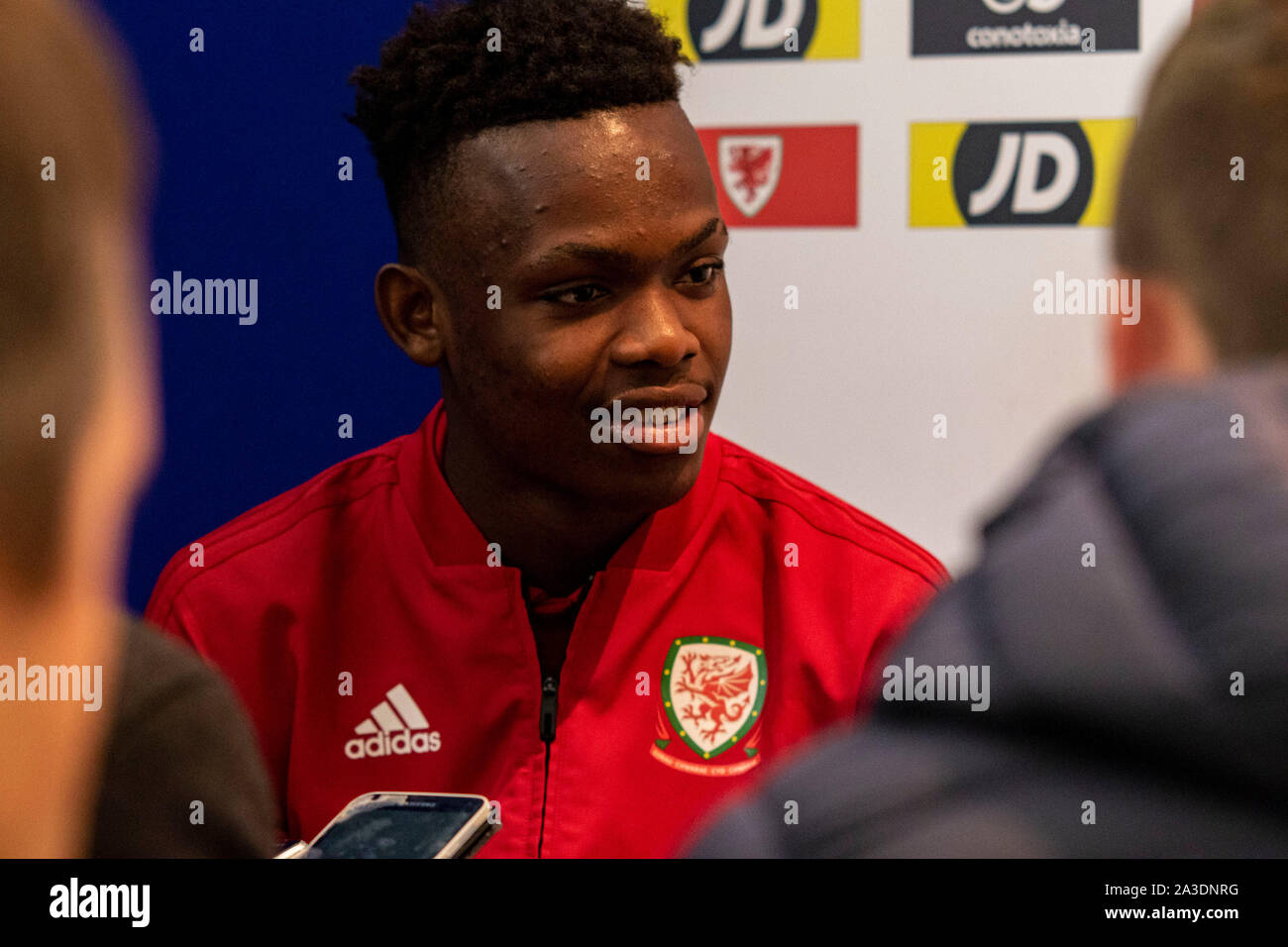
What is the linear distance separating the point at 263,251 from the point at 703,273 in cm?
54

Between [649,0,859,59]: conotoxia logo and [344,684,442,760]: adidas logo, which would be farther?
[649,0,859,59]: conotoxia logo

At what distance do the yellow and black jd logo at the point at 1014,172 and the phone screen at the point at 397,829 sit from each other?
75 cm

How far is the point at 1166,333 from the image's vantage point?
0.65m

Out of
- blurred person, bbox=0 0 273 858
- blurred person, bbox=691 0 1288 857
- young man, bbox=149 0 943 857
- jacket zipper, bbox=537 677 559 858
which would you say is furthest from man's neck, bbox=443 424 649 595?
blurred person, bbox=691 0 1288 857

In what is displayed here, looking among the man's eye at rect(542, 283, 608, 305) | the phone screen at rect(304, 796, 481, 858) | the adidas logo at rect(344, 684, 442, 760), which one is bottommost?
the phone screen at rect(304, 796, 481, 858)

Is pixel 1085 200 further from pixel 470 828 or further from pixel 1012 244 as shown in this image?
pixel 470 828

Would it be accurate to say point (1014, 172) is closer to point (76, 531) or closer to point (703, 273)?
point (703, 273)

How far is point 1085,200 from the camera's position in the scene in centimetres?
132

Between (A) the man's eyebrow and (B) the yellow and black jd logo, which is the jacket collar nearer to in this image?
(A) the man's eyebrow

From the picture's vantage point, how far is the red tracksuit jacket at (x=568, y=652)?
1169mm

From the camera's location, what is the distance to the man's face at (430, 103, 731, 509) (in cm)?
115

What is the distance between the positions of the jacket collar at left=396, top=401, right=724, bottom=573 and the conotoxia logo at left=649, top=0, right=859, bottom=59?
0.41m

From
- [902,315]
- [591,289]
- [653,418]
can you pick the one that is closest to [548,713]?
[653,418]
